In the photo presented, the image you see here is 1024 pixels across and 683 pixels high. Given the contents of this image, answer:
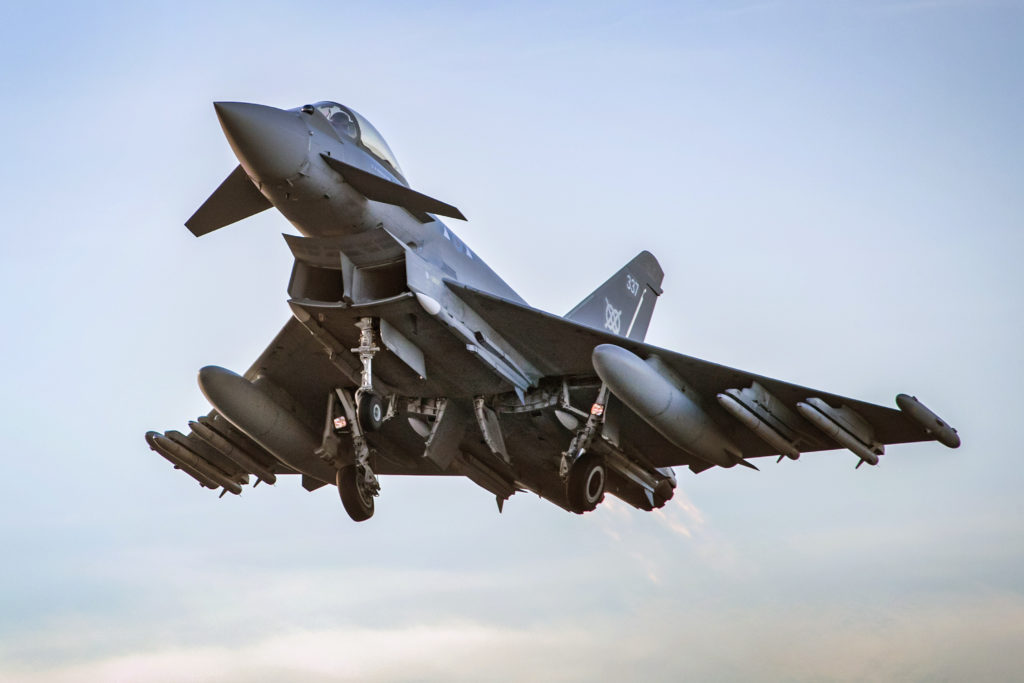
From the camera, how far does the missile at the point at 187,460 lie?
22953 millimetres

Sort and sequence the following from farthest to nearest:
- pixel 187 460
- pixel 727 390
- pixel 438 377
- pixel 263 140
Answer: pixel 187 460
pixel 438 377
pixel 727 390
pixel 263 140

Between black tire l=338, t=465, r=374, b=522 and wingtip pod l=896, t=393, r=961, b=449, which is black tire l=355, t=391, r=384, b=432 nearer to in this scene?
black tire l=338, t=465, r=374, b=522

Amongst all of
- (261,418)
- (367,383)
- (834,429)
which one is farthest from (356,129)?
(834,429)

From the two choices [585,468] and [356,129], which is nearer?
[356,129]

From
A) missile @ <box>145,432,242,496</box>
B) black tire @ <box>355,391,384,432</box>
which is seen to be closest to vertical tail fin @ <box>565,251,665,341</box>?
black tire @ <box>355,391,384,432</box>

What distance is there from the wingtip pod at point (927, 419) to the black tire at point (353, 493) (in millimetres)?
8180

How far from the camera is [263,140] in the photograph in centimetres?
1705

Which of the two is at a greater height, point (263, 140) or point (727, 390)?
point (263, 140)

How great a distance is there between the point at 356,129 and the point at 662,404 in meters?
5.49

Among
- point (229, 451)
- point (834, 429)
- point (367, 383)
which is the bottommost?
point (229, 451)

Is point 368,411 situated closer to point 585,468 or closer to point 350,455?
point 350,455

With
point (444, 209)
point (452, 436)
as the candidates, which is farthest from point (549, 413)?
point (444, 209)

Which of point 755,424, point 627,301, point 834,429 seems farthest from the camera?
point 627,301

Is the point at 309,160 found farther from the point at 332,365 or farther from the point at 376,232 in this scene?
the point at 332,365
